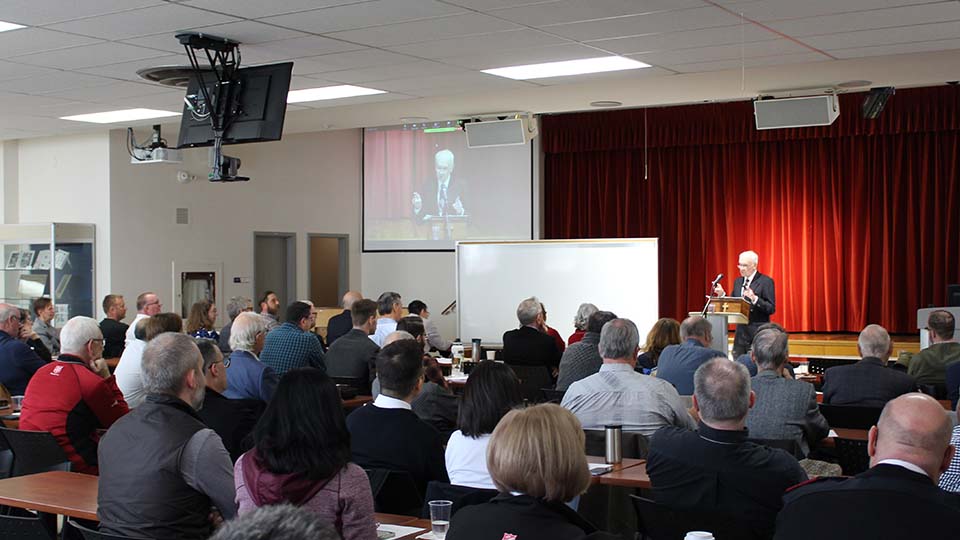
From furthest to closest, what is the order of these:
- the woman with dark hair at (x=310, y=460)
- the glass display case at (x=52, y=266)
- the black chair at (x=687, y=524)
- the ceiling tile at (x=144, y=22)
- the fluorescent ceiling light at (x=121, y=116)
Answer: the glass display case at (x=52, y=266) < the fluorescent ceiling light at (x=121, y=116) < the ceiling tile at (x=144, y=22) < the black chair at (x=687, y=524) < the woman with dark hair at (x=310, y=460)

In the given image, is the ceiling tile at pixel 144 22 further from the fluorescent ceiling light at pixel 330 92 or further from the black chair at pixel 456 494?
the black chair at pixel 456 494

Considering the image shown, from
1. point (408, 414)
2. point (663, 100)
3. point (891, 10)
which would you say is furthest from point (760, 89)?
point (408, 414)

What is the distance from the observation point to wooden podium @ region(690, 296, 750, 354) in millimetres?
10258

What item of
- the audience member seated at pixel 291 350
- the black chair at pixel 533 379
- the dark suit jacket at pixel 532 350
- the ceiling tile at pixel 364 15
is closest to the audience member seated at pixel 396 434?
the ceiling tile at pixel 364 15

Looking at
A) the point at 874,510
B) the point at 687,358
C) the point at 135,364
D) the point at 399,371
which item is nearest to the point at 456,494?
the point at 399,371

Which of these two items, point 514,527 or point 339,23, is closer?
point 514,527

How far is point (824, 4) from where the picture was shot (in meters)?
5.97

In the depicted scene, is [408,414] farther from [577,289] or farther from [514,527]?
[577,289]

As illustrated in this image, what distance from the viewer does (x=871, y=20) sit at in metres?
6.37

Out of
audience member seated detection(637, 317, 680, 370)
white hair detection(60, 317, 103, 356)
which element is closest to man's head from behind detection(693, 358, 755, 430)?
white hair detection(60, 317, 103, 356)

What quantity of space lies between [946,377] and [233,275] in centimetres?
908

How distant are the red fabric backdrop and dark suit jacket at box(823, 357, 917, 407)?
7670mm

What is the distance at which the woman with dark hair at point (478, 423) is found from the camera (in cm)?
392

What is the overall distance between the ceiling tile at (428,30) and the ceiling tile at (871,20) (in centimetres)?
178
